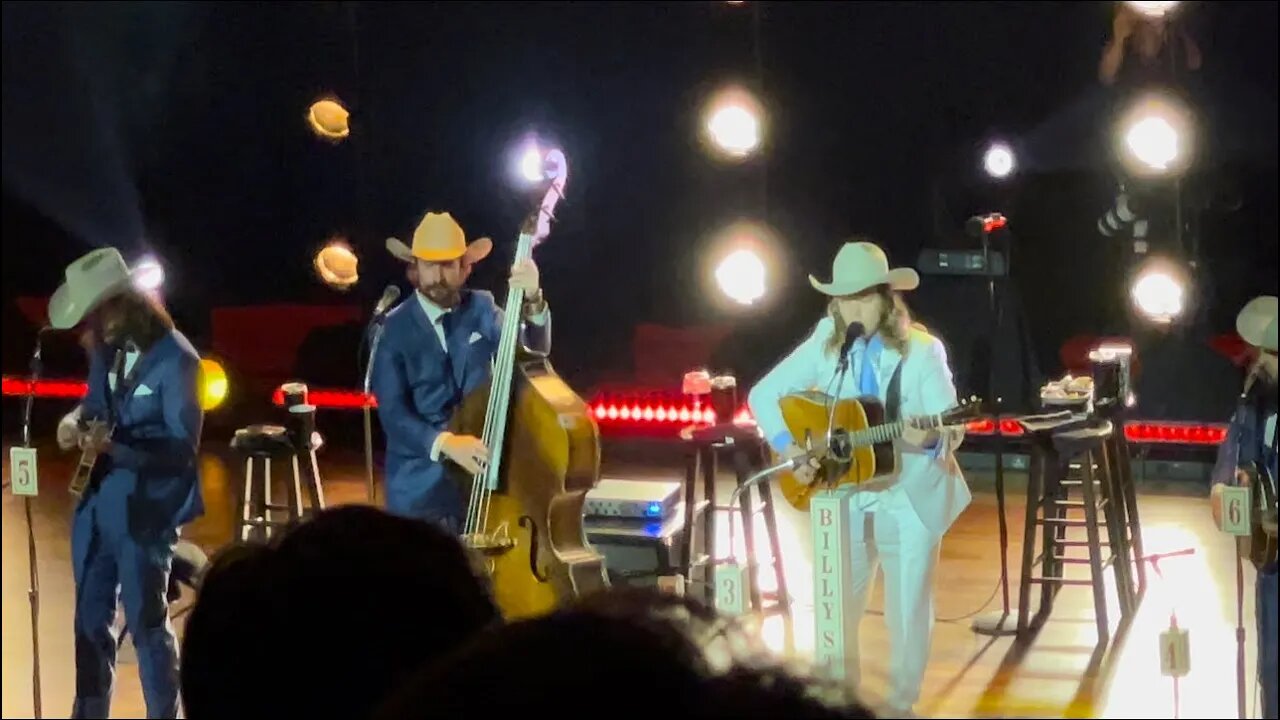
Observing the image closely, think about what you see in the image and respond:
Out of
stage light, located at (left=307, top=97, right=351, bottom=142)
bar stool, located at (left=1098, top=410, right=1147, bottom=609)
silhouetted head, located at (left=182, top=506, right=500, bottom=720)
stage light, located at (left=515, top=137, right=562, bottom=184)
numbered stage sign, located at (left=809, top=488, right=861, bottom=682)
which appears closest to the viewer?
silhouetted head, located at (left=182, top=506, right=500, bottom=720)

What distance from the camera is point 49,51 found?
196 inches

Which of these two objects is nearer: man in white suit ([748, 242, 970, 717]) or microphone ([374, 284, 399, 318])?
man in white suit ([748, 242, 970, 717])

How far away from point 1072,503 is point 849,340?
116cm

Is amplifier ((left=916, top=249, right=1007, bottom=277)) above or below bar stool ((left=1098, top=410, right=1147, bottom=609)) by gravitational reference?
above

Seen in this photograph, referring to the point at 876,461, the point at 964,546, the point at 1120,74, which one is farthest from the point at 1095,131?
the point at 876,461

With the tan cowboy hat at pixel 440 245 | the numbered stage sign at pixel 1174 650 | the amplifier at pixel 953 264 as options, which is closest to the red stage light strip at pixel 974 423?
the amplifier at pixel 953 264

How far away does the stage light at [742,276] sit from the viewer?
5.73m

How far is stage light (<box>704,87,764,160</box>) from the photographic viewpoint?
5.73 m

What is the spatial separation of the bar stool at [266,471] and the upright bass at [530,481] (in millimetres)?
871

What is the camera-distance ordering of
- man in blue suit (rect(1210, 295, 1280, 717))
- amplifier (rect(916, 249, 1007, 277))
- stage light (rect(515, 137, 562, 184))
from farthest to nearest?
stage light (rect(515, 137, 562, 184)) → amplifier (rect(916, 249, 1007, 277)) → man in blue suit (rect(1210, 295, 1280, 717))

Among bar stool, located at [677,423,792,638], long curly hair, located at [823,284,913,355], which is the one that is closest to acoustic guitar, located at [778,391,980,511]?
long curly hair, located at [823,284,913,355]

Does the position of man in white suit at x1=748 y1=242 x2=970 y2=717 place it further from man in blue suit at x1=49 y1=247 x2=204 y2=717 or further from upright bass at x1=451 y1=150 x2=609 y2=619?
man in blue suit at x1=49 y1=247 x2=204 y2=717

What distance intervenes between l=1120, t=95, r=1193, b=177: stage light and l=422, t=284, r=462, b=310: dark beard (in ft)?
6.04

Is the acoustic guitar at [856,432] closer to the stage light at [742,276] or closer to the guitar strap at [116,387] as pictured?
the guitar strap at [116,387]
